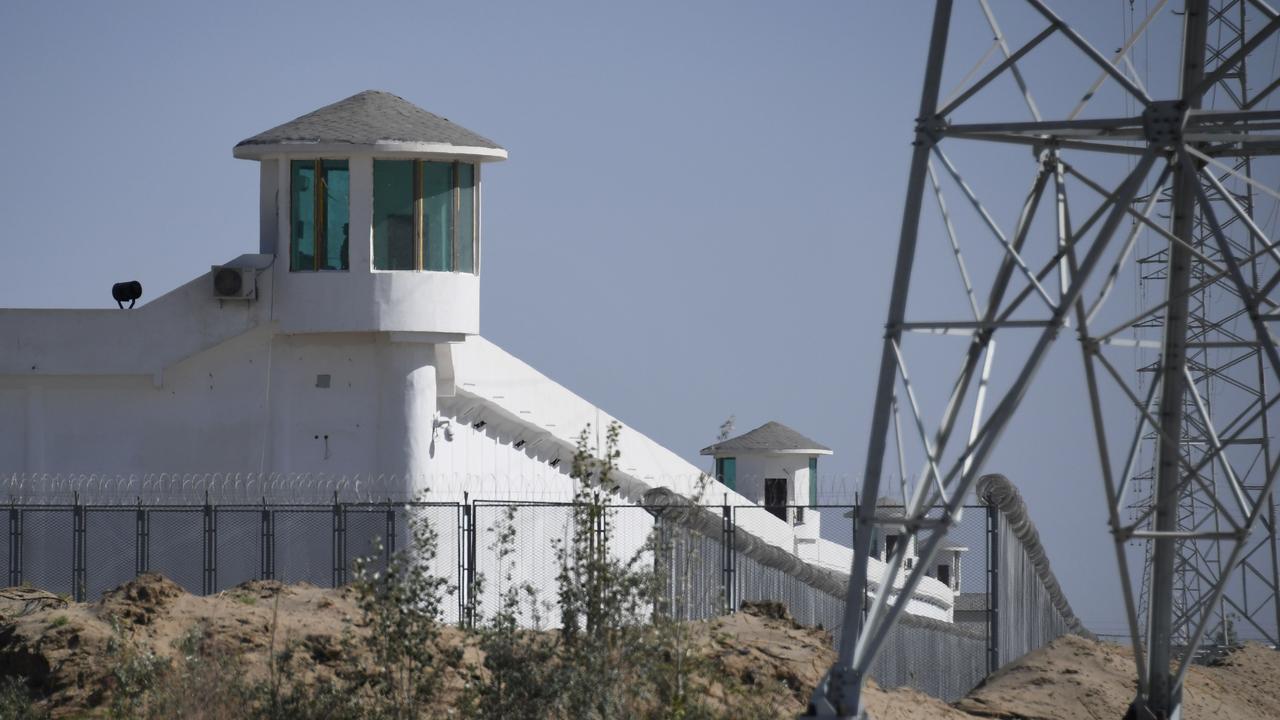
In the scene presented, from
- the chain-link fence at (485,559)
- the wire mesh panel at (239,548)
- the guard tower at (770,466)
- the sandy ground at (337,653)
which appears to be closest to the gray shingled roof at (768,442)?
the guard tower at (770,466)

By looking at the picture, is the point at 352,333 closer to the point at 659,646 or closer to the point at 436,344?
the point at 436,344

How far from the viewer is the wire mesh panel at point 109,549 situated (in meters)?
29.0

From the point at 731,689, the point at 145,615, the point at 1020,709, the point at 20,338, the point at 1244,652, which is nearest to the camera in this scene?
the point at 731,689

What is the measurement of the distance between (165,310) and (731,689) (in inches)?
712

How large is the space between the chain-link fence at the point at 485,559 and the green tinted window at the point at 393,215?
4365 mm

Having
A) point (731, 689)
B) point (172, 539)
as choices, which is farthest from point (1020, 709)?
point (172, 539)

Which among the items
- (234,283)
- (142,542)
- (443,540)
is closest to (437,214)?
(234,283)

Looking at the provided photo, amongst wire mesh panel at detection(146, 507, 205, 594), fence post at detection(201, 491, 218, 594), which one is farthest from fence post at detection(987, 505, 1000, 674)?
wire mesh panel at detection(146, 507, 205, 594)

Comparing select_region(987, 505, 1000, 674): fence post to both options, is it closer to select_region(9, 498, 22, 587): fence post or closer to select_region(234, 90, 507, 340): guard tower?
select_region(234, 90, 507, 340): guard tower

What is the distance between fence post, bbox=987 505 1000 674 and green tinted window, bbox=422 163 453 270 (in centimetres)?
1198

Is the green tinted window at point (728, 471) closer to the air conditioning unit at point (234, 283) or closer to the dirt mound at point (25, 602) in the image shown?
the air conditioning unit at point (234, 283)

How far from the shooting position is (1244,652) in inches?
990

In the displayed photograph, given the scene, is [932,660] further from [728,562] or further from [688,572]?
[688,572]

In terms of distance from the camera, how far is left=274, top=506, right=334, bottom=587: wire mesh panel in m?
29.8
